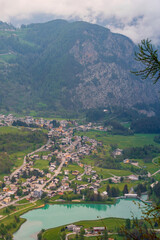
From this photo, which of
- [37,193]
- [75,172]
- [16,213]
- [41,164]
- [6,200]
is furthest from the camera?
[41,164]

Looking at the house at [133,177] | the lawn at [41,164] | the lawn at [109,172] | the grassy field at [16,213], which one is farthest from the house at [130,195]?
the lawn at [41,164]

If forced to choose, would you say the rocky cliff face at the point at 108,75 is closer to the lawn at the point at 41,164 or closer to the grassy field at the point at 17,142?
the grassy field at the point at 17,142

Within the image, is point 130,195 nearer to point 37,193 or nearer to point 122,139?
point 37,193

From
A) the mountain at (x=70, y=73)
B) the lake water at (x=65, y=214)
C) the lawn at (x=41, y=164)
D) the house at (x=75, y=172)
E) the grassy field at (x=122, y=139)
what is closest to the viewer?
the lake water at (x=65, y=214)

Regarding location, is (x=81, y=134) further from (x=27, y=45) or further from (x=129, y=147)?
(x=27, y=45)

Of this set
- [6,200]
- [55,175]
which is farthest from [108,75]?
[6,200]

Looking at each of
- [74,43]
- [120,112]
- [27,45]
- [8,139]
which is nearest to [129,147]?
[8,139]

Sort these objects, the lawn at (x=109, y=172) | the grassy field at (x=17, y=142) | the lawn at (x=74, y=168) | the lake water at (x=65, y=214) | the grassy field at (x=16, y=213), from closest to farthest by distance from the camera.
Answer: the lake water at (x=65, y=214)
the grassy field at (x=16, y=213)
the lawn at (x=109, y=172)
the lawn at (x=74, y=168)
the grassy field at (x=17, y=142)
